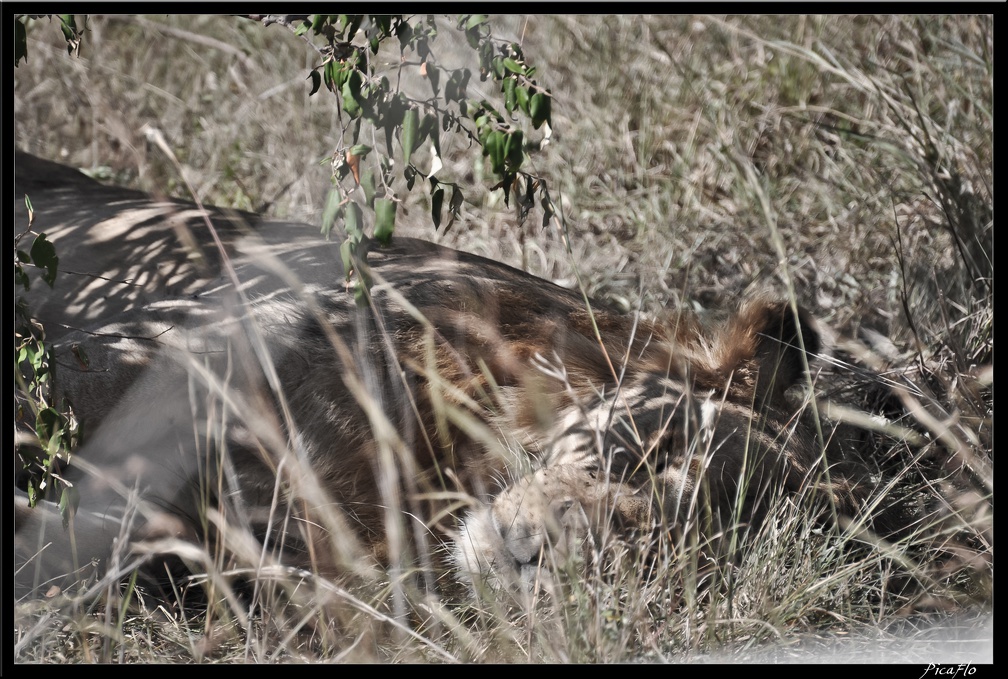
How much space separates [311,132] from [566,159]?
1348mm

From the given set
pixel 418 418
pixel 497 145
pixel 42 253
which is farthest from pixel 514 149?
pixel 42 253

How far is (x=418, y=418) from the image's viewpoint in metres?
2.43

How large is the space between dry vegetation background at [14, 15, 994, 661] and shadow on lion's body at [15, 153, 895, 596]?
0.70m

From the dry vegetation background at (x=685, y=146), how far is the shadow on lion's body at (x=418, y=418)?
695 millimetres

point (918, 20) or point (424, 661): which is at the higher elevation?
point (918, 20)

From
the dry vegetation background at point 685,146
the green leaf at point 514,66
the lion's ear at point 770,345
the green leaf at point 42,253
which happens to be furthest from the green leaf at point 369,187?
the dry vegetation background at point 685,146

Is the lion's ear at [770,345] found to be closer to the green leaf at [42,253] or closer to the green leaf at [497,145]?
the green leaf at [497,145]

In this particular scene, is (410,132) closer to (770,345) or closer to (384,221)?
A: (384,221)

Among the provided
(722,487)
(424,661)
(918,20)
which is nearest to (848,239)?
(918,20)

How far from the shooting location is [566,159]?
4848mm

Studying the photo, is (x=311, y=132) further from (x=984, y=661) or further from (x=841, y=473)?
(x=984, y=661)

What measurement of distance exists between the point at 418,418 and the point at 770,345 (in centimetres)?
100

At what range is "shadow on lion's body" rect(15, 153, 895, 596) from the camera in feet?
7.75

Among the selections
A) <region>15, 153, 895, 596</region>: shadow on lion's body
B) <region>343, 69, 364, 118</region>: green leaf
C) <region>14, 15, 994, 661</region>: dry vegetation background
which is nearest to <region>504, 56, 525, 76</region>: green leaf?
<region>343, 69, 364, 118</region>: green leaf
